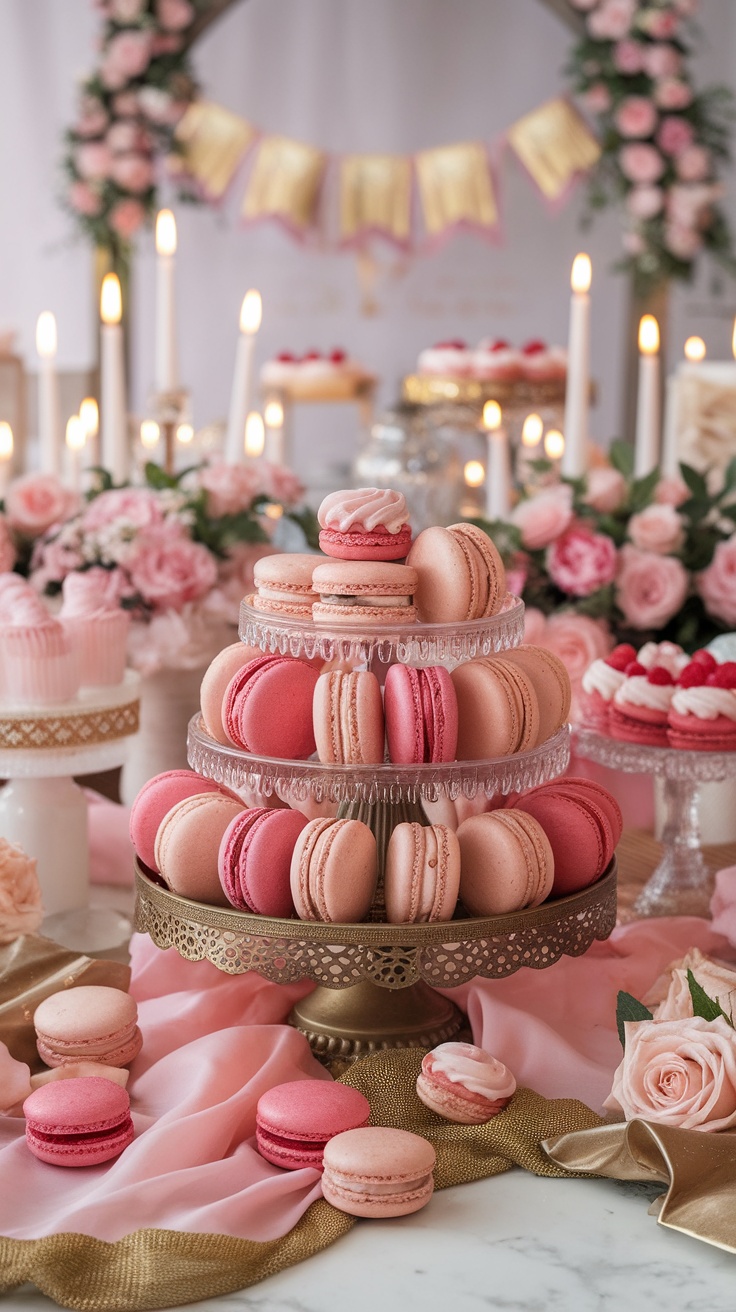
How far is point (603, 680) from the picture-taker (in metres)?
1.60

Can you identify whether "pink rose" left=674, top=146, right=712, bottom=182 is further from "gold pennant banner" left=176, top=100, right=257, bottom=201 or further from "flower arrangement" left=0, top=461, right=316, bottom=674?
"flower arrangement" left=0, top=461, right=316, bottom=674

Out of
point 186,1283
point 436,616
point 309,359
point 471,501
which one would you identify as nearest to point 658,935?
point 436,616

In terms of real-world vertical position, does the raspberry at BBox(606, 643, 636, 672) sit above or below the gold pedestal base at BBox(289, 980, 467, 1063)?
above

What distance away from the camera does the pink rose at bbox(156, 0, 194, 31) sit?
4.34m

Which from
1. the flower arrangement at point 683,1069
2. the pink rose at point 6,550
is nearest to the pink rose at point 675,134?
the pink rose at point 6,550

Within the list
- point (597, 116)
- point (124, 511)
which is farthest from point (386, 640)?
point (597, 116)

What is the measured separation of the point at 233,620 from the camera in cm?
188

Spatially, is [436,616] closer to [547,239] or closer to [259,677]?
[259,677]

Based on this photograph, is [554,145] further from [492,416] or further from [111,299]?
[111,299]

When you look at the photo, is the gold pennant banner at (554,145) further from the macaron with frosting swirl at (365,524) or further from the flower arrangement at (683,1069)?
the flower arrangement at (683,1069)

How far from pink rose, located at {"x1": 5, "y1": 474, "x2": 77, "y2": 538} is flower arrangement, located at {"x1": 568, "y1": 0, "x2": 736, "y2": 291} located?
3.06 m

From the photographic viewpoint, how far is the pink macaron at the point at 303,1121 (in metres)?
1.08

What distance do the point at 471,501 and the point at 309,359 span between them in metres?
0.91

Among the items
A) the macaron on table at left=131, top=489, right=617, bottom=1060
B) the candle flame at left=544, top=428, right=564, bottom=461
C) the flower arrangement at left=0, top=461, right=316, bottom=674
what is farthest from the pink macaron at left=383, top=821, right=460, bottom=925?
the candle flame at left=544, top=428, right=564, bottom=461
